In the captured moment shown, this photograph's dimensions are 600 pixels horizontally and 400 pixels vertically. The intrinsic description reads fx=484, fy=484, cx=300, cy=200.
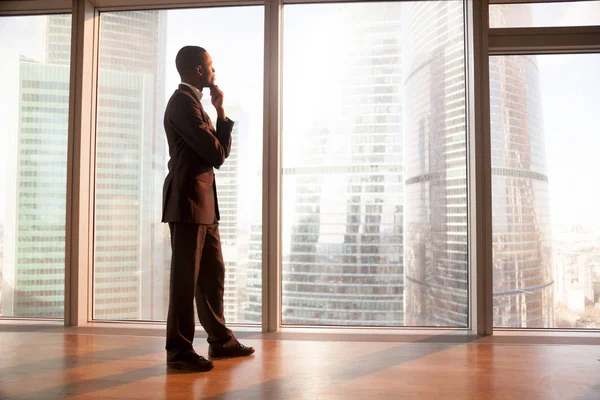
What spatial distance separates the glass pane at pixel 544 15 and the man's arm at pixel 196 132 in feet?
6.70

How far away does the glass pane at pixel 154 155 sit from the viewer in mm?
3193

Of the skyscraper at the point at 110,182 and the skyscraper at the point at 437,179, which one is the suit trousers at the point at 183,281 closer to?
the skyscraper at the point at 110,182

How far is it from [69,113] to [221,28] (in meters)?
1.17

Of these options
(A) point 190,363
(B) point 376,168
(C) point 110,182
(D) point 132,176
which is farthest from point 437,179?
(C) point 110,182

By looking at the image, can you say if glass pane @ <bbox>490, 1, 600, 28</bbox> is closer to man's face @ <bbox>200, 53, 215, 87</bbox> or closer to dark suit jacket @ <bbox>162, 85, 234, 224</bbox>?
man's face @ <bbox>200, 53, 215, 87</bbox>

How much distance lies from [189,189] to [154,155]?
1222 mm

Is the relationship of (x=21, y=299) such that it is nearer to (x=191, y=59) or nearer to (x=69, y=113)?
(x=69, y=113)

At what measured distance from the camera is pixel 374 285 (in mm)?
3135

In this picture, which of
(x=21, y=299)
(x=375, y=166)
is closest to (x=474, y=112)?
(x=375, y=166)

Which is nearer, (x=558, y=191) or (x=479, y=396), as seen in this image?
(x=479, y=396)

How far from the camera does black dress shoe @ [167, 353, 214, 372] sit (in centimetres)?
215

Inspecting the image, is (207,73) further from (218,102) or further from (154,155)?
(154,155)

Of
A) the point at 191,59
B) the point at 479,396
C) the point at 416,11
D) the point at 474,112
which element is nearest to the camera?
the point at 479,396

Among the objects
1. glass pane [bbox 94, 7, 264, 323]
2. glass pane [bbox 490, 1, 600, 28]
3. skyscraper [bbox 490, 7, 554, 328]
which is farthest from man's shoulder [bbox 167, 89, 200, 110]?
glass pane [bbox 490, 1, 600, 28]
